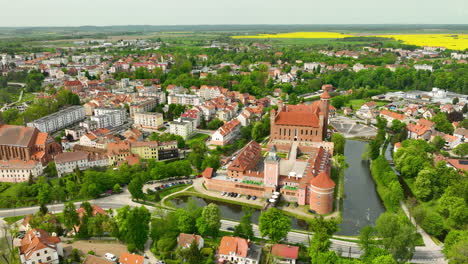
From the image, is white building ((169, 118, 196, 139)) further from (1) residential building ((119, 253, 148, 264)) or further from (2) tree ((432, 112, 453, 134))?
(2) tree ((432, 112, 453, 134))

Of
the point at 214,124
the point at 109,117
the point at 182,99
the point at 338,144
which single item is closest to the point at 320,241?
the point at 338,144

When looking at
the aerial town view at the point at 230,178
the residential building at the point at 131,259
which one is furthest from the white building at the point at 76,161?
the residential building at the point at 131,259

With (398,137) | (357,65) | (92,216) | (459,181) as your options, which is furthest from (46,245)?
(357,65)

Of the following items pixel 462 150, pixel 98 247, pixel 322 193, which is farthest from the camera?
pixel 462 150

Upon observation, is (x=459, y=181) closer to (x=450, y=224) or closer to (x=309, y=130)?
(x=450, y=224)

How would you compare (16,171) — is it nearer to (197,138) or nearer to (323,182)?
(197,138)

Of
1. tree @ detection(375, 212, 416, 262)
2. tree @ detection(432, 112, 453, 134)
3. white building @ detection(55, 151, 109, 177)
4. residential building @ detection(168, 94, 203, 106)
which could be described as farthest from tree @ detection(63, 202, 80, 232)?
tree @ detection(432, 112, 453, 134)
